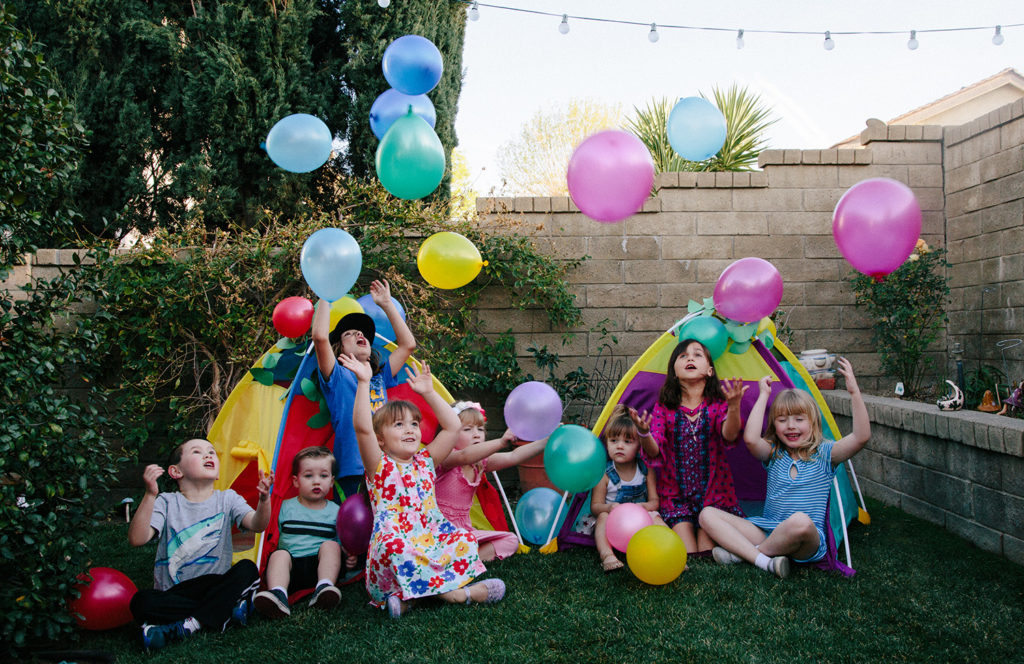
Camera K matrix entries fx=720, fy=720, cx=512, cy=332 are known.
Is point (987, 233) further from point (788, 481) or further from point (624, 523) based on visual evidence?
point (624, 523)

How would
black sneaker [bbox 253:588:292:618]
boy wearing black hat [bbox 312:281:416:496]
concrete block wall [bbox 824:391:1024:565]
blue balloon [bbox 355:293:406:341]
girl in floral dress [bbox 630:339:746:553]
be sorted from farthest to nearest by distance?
1. blue balloon [bbox 355:293:406:341]
2. girl in floral dress [bbox 630:339:746:553]
3. boy wearing black hat [bbox 312:281:416:496]
4. concrete block wall [bbox 824:391:1024:565]
5. black sneaker [bbox 253:588:292:618]

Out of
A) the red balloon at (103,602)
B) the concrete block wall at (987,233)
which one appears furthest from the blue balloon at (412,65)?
the concrete block wall at (987,233)

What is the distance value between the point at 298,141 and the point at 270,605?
212 centimetres

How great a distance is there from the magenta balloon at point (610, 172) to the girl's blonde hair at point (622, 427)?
1.12 metres

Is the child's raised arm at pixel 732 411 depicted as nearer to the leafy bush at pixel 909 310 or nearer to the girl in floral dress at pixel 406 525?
the girl in floral dress at pixel 406 525

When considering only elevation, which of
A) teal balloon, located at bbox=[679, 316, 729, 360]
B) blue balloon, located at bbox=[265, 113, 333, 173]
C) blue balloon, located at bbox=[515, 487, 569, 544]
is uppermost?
blue balloon, located at bbox=[265, 113, 333, 173]

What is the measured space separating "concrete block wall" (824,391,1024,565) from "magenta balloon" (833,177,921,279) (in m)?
0.94

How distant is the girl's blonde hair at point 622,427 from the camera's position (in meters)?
3.64

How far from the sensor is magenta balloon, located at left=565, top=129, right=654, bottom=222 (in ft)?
9.86

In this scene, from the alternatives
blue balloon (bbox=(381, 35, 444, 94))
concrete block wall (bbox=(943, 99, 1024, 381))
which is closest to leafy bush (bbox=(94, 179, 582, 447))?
blue balloon (bbox=(381, 35, 444, 94))

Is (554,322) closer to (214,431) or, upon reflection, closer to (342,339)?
(342,339)

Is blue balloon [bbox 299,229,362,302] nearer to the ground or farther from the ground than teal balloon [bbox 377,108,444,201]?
nearer to the ground

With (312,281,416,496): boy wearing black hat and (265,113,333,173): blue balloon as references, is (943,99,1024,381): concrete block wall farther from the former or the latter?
(265,113,333,173): blue balloon

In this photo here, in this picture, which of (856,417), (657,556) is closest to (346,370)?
(657,556)
